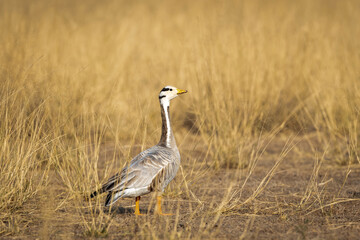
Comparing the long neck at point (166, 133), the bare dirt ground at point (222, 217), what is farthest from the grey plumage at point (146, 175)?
the bare dirt ground at point (222, 217)

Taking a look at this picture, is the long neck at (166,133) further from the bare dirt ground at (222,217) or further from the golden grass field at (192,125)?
the bare dirt ground at (222,217)

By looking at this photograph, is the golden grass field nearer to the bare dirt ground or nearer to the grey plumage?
the bare dirt ground

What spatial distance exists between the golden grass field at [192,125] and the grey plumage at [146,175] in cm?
26

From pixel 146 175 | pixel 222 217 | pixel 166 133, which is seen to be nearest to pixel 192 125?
pixel 166 133

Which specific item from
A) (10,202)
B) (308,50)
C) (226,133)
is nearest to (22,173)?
(10,202)

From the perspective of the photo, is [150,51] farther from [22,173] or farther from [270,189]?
[22,173]

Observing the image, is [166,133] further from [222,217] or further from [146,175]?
[222,217]

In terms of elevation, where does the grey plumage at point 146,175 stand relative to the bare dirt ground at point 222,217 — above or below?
above

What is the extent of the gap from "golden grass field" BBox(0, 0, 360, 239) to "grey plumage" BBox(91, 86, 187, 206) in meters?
0.26

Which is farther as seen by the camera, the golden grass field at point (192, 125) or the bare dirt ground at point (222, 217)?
the golden grass field at point (192, 125)

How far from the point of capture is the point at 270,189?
20.2 ft

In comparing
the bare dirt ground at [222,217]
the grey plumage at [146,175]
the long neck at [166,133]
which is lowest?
the bare dirt ground at [222,217]

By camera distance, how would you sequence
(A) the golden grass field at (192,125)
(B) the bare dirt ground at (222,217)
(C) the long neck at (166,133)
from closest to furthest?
(B) the bare dirt ground at (222,217) → (A) the golden grass field at (192,125) → (C) the long neck at (166,133)

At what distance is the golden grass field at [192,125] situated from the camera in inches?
188
